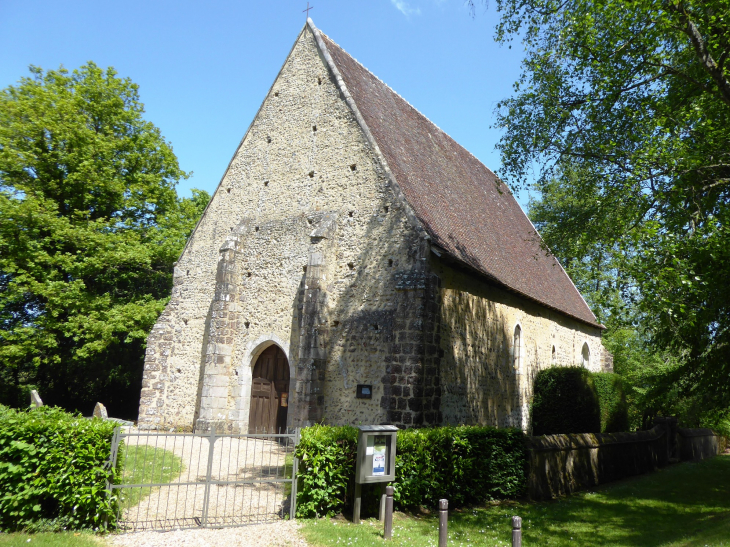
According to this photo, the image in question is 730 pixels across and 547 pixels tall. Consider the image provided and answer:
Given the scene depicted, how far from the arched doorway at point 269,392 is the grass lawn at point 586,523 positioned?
5.98m

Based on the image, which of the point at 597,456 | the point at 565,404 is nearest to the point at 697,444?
the point at 565,404

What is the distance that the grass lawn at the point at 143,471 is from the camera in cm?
743

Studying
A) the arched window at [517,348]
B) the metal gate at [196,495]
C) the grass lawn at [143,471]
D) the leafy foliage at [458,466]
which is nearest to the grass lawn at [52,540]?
the metal gate at [196,495]

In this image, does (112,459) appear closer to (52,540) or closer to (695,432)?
(52,540)

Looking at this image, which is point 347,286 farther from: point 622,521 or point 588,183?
point 622,521

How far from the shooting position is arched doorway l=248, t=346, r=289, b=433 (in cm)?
1321

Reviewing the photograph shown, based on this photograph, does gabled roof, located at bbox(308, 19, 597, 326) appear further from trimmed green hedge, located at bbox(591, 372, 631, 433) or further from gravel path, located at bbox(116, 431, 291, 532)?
gravel path, located at bbox(116, 431, 291, 532)

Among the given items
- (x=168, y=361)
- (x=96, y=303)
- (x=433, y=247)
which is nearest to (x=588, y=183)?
(x=433, y=247)

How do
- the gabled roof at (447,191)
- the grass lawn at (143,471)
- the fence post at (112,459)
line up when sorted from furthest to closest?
the gabled roof at (447,191) → the grass lawn at (143,471) → the fence post at (112,459)

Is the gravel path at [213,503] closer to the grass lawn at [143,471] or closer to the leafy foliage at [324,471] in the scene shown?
the grass lawn at [143,471]

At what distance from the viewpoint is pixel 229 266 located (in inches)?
547

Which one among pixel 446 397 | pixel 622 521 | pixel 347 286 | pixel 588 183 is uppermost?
pixel 588 183

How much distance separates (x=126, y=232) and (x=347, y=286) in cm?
1116

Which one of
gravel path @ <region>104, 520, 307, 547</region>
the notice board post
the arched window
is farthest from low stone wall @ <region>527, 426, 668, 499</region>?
gravel path @ <region>104, 520, 307, 547</region>
